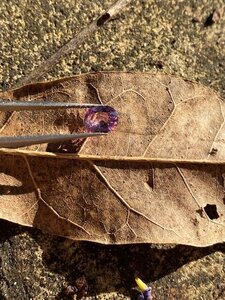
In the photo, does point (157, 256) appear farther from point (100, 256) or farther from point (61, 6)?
point (61, 6)

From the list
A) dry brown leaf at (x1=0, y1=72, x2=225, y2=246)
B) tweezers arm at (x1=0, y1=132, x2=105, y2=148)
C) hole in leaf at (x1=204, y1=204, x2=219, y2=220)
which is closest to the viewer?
tweezers arm at (x1=0, y1=132, x2=105, y2=148)

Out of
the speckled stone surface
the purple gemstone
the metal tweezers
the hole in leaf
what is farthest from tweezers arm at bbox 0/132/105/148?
the hole in leaf

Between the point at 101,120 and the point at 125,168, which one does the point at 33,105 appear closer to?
the point at 101,120

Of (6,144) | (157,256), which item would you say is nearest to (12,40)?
(6,144)

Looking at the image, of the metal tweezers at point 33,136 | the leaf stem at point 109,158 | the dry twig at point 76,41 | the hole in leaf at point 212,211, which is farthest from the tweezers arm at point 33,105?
the hole in leaf at point 212,211

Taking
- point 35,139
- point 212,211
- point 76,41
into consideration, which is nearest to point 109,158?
point 35,139

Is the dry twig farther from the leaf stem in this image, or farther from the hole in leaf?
the hole in leaf
